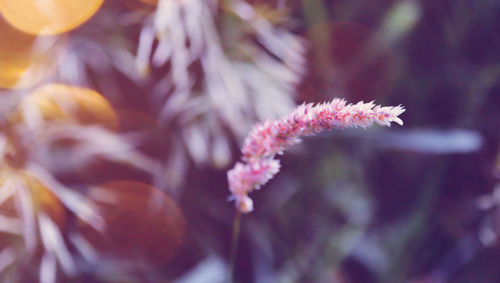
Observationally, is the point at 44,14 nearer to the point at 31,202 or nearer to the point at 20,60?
the point at 20,60

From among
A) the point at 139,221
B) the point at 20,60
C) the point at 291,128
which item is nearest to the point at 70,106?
the point at 20,60

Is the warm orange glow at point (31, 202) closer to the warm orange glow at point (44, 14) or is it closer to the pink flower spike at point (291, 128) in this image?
the warm orange glow at point (44, 14)

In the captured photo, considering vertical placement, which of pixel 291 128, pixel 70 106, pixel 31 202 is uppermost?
pixel 70 106

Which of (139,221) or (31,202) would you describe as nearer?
(31,202)

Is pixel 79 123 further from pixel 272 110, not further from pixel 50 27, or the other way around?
pixel 272 110

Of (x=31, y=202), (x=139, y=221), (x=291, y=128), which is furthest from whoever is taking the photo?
(x=139, y=221)

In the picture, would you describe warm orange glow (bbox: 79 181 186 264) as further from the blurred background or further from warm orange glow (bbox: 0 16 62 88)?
warm orange glow (bbox: 0 16 62 88)
